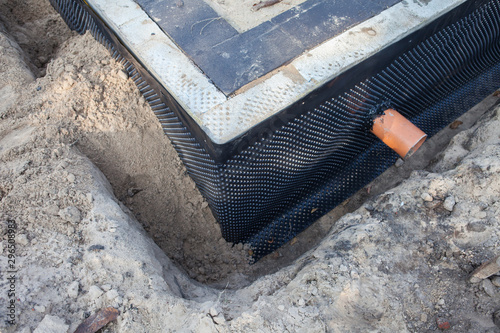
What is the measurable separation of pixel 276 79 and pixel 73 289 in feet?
5.40

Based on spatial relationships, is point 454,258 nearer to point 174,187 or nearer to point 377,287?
point 377,287

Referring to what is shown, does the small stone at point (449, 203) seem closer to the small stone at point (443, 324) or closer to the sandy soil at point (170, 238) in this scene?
the sandy soil at point (170, 238)

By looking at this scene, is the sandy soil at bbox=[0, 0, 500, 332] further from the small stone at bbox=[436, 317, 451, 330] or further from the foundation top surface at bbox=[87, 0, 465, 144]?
the foundation top surface at bbox=[87, 0, 465, 144]

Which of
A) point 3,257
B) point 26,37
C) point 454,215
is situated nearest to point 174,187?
point 3,257

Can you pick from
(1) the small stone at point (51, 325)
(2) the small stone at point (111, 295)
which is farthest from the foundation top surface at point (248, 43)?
(1) the small stone at point (51, 325)

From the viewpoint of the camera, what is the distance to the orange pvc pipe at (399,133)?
2443 millimetres

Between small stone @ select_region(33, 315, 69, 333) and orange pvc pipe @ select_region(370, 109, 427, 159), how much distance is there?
2367mm

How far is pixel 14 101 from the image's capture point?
2.69m

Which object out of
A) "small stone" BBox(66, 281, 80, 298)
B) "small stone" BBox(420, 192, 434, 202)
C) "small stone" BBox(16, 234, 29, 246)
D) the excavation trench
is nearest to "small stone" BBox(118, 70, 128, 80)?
the excavation trench

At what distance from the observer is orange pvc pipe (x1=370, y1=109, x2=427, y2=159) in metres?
2.44

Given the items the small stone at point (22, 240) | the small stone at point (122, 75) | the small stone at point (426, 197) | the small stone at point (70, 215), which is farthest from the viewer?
the small stone at point (122, 75)

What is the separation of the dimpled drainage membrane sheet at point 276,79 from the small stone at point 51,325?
3.65ft

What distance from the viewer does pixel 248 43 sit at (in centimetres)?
228

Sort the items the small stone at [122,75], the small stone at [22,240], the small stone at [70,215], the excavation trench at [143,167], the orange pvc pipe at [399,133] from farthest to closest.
A: the small stone at [122,75] → the excavation trench at [143,167] → the orange pvc pipe at [399,133] → the small stone at [70,215] → the small stone at [22,240]
